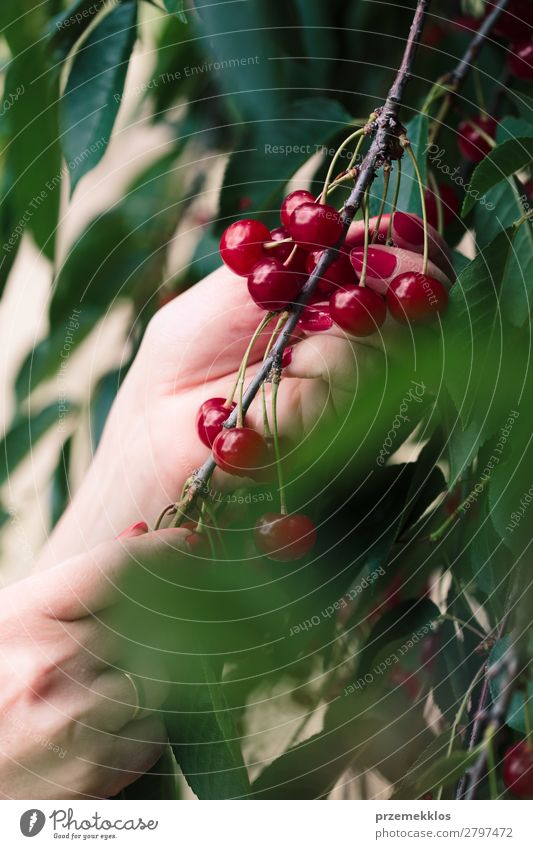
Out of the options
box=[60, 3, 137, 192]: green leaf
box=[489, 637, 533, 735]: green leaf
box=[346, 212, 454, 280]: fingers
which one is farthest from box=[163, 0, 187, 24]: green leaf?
box=[489, 637, 533, 735]: green leaf

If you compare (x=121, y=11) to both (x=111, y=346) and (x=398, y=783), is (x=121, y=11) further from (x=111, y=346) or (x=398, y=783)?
(x=398, y=783)

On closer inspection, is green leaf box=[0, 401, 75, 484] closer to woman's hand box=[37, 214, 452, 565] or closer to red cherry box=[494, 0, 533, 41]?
woman's hand box=[37, 214, 452, 565]

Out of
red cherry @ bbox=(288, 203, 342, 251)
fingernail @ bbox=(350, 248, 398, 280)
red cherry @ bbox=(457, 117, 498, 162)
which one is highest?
red cherry @ bbox=(457, 117, 498, 162)

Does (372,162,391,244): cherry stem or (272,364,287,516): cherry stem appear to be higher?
(372,162,391,244): cherry stem

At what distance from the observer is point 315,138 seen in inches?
19.3

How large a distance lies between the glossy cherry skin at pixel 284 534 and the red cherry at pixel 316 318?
0.31 feet

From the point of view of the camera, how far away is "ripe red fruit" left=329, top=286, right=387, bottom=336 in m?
0.35

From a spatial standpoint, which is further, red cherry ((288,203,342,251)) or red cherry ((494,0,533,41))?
red cherry ((494,0,533,41))

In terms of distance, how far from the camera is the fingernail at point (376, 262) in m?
0.37

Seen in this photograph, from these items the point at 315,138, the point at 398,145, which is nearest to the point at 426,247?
the point at 398,145

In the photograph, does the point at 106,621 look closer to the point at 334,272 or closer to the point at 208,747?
the point at 208,747

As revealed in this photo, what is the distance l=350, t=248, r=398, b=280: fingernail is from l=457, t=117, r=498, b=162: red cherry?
0.15 metres

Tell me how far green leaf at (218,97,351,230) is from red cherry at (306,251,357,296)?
136 millimetres
